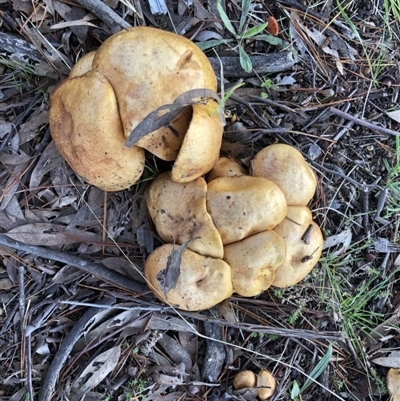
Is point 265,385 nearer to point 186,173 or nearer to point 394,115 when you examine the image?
point 186,173

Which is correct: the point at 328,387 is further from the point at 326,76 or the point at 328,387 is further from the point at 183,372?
the point at 326,76

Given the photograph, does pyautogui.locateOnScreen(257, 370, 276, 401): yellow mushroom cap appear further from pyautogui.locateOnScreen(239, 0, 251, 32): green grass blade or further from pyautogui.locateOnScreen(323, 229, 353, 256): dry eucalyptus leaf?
pyautogui.locateOnScreen(239, 0, 251, 32): green grass blade

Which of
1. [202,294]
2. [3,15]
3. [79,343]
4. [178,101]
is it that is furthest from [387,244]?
[3,15]

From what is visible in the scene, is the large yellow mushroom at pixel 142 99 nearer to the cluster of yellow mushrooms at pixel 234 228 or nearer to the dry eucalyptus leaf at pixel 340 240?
the cluster of yellow mushrooms at pixel 234 228

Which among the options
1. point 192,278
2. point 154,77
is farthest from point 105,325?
point 154,77

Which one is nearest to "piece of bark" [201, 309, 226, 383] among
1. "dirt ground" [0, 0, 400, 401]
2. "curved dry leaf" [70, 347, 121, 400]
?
"dirt ground" [0, 0, 400, 401]
